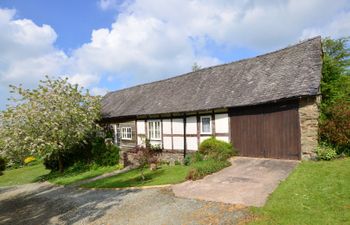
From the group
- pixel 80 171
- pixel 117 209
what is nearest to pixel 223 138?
pixel 117 209

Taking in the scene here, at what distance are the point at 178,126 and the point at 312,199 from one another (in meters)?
10.6

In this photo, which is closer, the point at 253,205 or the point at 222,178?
the point at 253,205

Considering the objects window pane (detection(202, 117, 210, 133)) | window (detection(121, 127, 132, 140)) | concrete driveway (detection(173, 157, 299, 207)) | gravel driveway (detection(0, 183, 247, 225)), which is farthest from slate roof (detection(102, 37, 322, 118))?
gravel driveway (detection(0, 183, 247, 225))

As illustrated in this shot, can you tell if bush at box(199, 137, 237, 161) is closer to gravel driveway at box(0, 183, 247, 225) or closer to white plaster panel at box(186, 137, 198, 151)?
white plaster panel at box(186, 137, 198, 151)

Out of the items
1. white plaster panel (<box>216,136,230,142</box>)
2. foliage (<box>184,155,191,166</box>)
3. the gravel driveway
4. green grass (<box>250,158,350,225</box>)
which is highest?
white plaster panel (<box>216,136,230,142</box>)

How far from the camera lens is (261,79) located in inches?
590

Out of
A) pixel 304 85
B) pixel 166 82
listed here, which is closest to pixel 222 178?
pixel 304 85

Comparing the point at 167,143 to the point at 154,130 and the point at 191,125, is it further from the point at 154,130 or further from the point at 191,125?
the point at 191,125

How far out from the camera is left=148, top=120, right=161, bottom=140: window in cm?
1903

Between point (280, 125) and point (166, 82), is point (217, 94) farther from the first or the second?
point (166, 82)

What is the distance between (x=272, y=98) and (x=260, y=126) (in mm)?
1640

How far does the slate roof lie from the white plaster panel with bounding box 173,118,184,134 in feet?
2.60

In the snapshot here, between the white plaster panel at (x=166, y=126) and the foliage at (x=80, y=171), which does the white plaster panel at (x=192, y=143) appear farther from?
the foliage at (x=80, y=171)

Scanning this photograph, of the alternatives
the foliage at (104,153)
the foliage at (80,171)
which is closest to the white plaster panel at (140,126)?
the foliage at (104,153)
